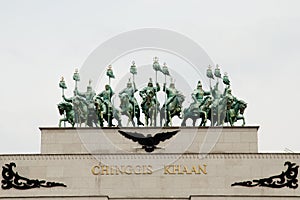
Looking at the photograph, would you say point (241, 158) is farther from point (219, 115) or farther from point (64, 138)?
point (64, 138)

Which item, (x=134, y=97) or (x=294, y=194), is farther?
(x=134, y=97)

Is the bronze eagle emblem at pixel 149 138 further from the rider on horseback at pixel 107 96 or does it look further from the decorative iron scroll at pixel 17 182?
the decorative iron scroll at pixel 17 182

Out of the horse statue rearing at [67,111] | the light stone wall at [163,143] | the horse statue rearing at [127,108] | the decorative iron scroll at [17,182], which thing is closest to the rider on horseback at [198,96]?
the light stone wall at [163,143]

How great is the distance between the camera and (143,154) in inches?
2685

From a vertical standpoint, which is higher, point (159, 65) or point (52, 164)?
point (159, 65)

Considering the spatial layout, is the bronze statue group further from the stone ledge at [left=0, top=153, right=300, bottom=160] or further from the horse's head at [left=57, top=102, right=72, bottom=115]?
the stone ledge at [left=0, top=153, right=300, bottom=160]

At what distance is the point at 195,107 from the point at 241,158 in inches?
195

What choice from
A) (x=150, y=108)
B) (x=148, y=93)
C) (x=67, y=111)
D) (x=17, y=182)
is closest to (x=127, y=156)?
(x=150, y=108)

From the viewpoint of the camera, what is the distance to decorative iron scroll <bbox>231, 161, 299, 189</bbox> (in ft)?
220

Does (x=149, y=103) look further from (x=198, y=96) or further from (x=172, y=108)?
(x=198, y=96)

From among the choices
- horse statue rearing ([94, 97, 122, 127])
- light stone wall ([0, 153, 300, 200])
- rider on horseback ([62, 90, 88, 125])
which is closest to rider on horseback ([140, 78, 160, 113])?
horse statue rearing ([94, 97, 122, 127])

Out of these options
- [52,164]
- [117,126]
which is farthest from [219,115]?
[52,164]

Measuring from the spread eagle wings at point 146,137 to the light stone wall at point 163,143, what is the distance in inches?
8.4

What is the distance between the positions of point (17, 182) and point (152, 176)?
7817 millimetres
